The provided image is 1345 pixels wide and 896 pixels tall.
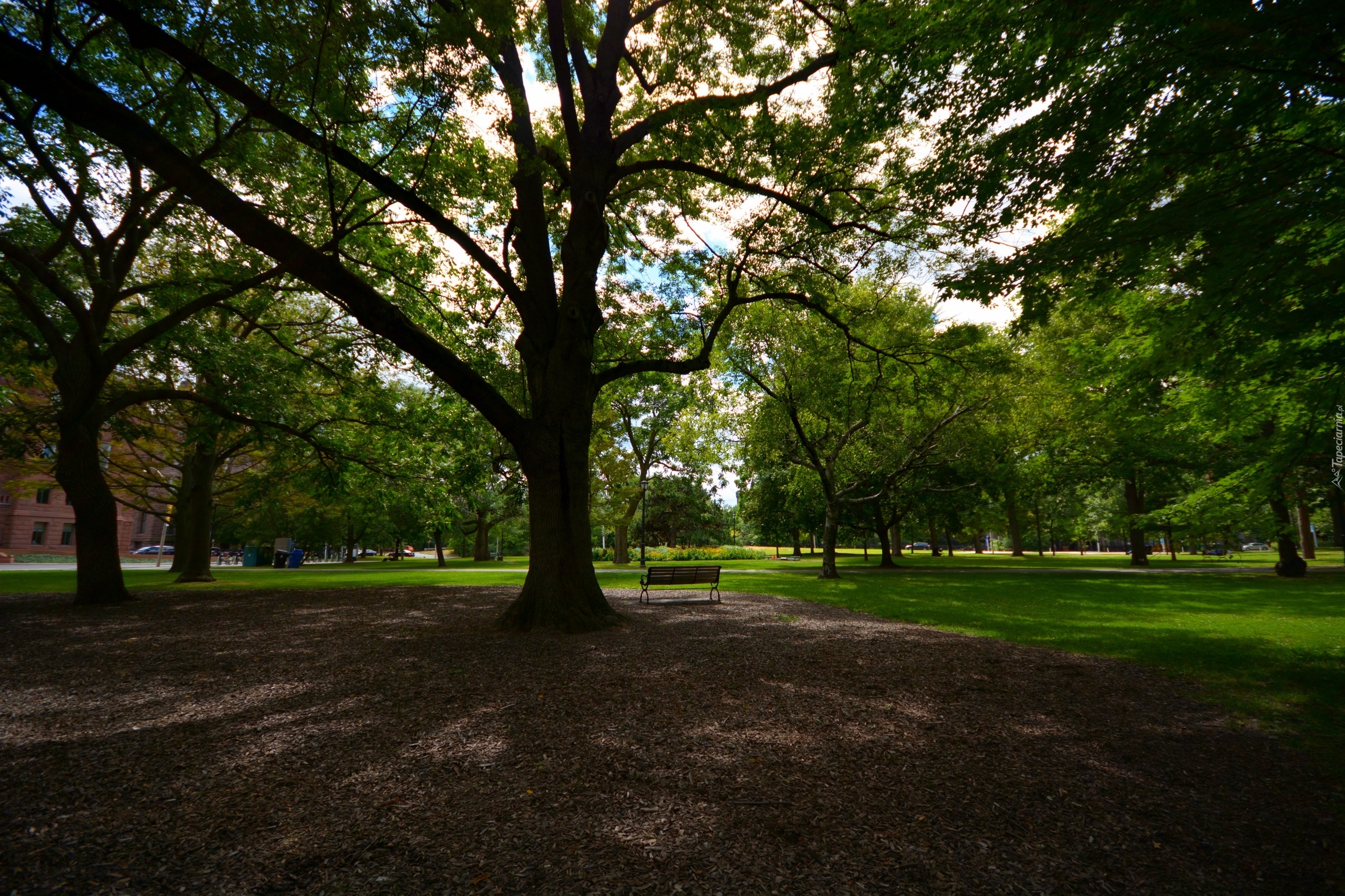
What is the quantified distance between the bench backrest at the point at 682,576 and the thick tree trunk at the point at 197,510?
16353 millimetres

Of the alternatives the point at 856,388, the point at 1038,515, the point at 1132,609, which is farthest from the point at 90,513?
the point at 1038,515

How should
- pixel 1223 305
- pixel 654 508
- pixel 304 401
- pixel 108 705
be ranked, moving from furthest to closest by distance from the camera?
pixel 654 508
pixel 304 401
pixel 1223 305
pixel 108 705

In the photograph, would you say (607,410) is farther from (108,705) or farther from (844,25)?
(108,705)

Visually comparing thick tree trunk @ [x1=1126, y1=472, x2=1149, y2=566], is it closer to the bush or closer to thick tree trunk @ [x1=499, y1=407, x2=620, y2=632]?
the bush

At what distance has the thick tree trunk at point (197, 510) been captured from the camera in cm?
1984

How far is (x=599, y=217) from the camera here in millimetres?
9922

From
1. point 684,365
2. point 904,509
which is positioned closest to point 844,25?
point 684,365

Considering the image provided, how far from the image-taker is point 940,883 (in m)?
2.76

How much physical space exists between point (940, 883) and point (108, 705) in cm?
744

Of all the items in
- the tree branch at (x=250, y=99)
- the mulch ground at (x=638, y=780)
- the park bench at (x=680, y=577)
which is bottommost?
the mulch ground at (x=638, y=780)

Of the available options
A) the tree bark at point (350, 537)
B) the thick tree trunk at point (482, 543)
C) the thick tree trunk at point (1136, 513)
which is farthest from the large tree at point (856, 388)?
the tree bark at point (350, 537)

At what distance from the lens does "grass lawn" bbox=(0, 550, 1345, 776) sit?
6223 mm

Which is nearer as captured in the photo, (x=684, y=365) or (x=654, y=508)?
(x=684, y=365)

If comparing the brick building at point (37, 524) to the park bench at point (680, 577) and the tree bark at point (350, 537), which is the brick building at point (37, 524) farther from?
the park bench at point (680, 577)
